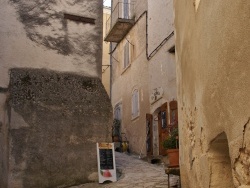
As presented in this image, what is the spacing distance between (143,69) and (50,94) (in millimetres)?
6873

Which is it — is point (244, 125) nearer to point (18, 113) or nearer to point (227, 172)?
point (227, 172)

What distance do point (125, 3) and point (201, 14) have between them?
13176 mm

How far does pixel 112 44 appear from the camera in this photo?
766 inches

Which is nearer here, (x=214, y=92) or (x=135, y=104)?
(x=214, y=92)

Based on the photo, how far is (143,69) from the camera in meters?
14.7

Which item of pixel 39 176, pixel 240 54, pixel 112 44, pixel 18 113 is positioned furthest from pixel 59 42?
pixel 112 44

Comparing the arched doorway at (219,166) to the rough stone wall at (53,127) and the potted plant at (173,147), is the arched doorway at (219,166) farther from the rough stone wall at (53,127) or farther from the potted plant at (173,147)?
the rough stone wall at (53,127)

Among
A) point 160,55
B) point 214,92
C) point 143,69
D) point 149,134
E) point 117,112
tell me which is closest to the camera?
point 214,92

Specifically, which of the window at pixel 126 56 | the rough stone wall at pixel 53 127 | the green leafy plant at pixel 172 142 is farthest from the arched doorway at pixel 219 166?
the window at pixel 126 56

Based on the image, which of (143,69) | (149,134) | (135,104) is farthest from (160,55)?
(135,104)

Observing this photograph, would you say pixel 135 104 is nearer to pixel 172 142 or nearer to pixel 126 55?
pixel 126 55

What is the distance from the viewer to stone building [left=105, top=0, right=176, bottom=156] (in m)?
12.5

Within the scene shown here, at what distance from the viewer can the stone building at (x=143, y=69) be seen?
12.5 m

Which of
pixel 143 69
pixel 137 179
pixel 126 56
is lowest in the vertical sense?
pixel 137 179
